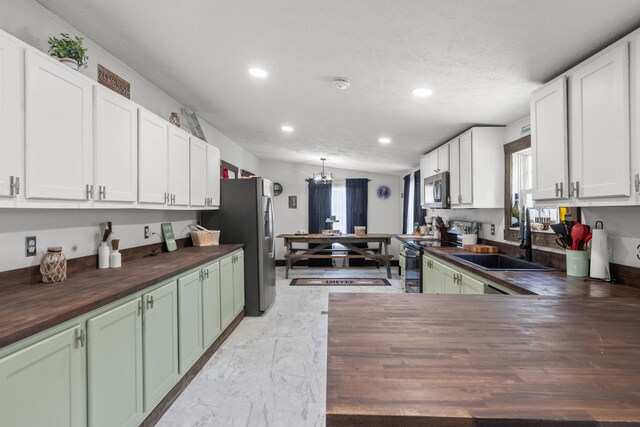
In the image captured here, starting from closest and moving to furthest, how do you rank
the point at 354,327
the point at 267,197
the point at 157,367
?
the point at 354,327 < the point at 157,367 < the point at 267,197

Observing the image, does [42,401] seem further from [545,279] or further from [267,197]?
[267,197]

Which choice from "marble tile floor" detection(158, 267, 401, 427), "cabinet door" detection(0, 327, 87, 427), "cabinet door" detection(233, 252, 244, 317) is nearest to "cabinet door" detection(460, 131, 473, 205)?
"marble tile floor" detection(158, 267, 401, 427)

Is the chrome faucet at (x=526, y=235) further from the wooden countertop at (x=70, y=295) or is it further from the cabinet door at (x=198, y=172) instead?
the cabinet door at (x=198, y=172)

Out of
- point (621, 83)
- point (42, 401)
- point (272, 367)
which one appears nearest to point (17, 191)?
point (42, 401)

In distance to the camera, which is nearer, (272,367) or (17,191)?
(17,191)

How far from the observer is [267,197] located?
14.8 ft

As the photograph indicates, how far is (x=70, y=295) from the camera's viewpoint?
1650 millimetres

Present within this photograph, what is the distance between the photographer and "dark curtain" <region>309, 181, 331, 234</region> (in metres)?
8.54

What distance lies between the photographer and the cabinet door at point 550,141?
211 centimetres

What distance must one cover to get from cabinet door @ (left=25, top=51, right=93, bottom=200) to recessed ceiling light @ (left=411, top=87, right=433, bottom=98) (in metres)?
2.29

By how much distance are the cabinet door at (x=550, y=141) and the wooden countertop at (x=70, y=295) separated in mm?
2578

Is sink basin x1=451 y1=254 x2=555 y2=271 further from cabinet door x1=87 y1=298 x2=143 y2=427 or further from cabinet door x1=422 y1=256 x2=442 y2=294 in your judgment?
cabinet door x1=87 y1=298 x2=143 y2=427

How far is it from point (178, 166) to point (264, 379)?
2012 mm

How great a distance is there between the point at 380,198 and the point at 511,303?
23.9 feet
